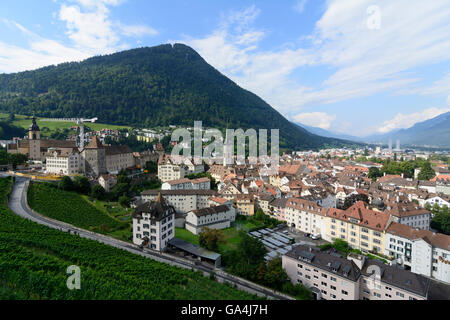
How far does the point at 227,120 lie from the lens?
186250mm

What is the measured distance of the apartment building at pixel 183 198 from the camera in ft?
168

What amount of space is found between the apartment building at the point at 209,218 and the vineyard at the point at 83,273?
13.6m

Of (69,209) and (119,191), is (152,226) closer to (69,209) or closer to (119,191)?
(69,209)

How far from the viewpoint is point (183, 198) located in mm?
51625

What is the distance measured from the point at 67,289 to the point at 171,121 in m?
146

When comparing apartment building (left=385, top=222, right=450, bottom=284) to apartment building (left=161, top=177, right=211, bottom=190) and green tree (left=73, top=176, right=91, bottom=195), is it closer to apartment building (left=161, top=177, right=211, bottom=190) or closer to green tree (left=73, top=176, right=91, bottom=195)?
apartment building (left=161, top=177, right=211, bottom=190)

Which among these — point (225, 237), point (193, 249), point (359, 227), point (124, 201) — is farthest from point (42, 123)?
point (359, 227)

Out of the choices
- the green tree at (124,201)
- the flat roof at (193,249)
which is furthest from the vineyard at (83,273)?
the green tree at (124,201)

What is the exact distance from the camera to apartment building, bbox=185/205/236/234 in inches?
1692

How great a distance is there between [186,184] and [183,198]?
701 centimetres

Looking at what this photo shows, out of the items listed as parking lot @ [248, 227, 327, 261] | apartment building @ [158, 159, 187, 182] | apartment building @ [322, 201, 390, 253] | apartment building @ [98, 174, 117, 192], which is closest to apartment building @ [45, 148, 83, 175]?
apartment building @ [98, 174, 117, 192]

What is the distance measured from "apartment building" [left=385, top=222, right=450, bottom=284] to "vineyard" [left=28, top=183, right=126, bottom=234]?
40132 mm

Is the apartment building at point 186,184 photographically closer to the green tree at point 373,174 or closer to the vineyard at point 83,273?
the vineyard at point 83,273
